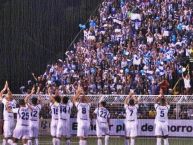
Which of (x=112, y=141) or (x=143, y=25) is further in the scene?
(x=143, y=25)

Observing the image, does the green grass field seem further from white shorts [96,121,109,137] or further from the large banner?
white shorts [96,121,109,137]

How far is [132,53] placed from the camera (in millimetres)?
41188

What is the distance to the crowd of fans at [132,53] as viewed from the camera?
38.9 meters

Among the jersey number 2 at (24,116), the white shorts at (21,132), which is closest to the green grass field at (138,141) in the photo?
the white shorts at (21,132)

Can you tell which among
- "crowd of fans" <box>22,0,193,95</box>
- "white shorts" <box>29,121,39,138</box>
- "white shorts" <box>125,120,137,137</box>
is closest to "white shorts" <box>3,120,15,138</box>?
"white shorts" <box>29,121,39,138</box>

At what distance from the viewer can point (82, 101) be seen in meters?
28.2

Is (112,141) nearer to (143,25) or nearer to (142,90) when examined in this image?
(142,90)

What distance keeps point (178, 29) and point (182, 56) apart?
8.02ft

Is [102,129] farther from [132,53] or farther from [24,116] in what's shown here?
[132,53]

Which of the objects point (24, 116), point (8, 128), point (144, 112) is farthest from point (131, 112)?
point (144, 112)

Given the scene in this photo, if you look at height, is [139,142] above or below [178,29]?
below

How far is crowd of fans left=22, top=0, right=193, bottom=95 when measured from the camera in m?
38.9

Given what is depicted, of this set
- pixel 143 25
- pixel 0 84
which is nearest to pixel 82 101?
pixel 143 25

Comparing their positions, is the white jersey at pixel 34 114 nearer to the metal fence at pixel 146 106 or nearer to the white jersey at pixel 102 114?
the white jersey at pixel 102 114
